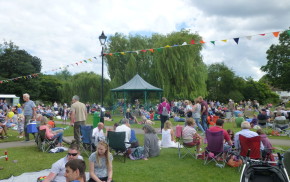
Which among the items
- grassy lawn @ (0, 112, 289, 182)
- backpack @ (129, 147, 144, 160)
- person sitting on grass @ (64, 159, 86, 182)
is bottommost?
grassy lawn @ (0, 112, 289, 182)

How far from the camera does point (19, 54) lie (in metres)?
46.4

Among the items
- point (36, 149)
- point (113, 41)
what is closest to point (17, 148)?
point (36, 149)

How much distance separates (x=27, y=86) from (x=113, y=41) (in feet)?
65.9

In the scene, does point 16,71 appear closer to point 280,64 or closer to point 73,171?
point 280,64

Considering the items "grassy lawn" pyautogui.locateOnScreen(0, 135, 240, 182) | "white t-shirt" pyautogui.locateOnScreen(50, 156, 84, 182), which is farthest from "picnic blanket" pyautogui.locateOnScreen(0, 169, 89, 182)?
"white t-shirt" pyautogui.locateOnScreen(50, 156, 84, 182)

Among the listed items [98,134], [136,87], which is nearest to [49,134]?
[98,134]

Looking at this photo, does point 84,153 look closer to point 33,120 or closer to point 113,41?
point 33,120

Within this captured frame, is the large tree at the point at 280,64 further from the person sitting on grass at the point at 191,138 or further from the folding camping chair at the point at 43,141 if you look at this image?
the folding camping chair at the point at 43,141

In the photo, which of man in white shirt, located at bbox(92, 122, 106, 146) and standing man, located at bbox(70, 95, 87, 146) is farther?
standing man, located at bbox(70, 95, 87, 146)

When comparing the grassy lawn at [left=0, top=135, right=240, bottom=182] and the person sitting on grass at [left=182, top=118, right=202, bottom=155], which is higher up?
the person sitting on grass at [left=182, top=118, right=202, bottom=155]

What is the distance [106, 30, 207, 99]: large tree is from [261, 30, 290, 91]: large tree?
16726 millimetres

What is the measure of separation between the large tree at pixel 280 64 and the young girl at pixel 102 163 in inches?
→ 1563

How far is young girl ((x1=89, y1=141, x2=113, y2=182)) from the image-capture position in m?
4.25

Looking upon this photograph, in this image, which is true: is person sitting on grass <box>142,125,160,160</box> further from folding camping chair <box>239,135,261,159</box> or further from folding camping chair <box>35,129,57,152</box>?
folding camping chair <box>35,129,57,152</box>
